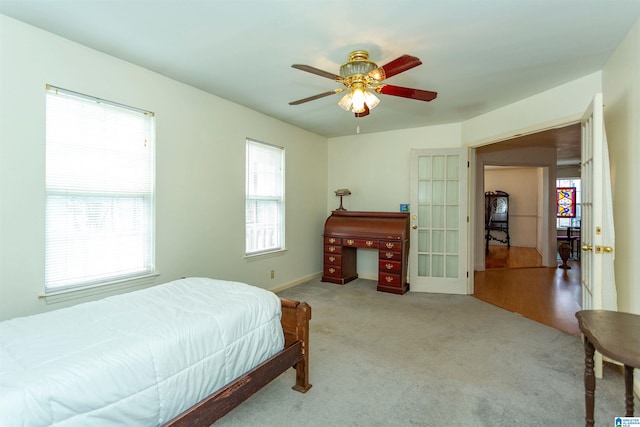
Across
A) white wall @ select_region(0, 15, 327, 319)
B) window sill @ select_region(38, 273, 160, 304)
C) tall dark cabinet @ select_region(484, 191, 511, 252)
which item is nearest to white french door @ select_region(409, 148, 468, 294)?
white wall @ select_region(0, 15, 327, 319)

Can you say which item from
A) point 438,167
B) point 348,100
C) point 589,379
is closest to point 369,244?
point 438,167

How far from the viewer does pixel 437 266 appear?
15.4 ft

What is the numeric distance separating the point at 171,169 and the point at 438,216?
357 centimetres

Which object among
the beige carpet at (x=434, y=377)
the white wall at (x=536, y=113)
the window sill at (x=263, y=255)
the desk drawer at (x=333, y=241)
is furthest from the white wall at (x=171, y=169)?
the white wall at (x=536, y=113)

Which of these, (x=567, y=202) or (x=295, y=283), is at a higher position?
(x=567, y=202)

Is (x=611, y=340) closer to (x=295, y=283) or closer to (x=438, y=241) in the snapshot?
(x=438, y=241)

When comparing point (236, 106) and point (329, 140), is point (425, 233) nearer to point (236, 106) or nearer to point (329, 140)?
point (329, 140)

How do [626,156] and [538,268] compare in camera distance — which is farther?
[538,268]

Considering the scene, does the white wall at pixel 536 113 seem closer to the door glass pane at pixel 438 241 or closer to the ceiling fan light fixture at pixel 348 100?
the door glass pane at pixel 438 241

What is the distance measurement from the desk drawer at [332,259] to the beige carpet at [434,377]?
1.35 m

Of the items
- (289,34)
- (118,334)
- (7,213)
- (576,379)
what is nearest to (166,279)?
(7,213)

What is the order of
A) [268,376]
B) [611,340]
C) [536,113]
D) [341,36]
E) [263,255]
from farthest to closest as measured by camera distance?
[263,255] → [536,113] → [341,36] → [268,376] → [611,340]

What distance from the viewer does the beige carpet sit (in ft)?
6.15

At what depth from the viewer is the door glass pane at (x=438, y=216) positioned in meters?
4.68
